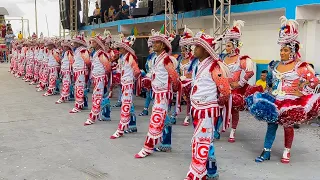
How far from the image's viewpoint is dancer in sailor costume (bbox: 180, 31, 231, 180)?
3.96m

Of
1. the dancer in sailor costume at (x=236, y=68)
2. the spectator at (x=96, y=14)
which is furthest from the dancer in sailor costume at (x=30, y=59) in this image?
the dancer in sailor costume at (x=236, y=68)

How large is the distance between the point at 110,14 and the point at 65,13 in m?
3.86

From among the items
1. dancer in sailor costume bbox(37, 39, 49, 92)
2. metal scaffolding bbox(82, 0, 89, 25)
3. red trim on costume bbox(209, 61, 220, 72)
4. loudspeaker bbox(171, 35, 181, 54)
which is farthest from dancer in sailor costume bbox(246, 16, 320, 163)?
metal scaffolding bbox(82, 0, 89, 25)

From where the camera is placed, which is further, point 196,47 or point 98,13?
point 98,13

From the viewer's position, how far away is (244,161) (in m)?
5.19

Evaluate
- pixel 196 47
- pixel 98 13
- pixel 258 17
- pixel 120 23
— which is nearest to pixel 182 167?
pixel 196 47

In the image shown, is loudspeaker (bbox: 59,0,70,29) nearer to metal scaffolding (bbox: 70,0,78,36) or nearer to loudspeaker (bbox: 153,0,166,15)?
metal scaffolding (bbox: 70,0,78,36)

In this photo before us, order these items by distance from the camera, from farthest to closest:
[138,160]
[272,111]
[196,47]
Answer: [138,160], [272,111], [196,47]

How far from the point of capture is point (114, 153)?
5504mm

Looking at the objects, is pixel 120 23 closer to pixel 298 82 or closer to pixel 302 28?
pixel 302 28

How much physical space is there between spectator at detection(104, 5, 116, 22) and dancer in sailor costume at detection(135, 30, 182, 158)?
15885mm

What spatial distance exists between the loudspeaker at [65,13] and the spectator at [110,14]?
2621 millimetres

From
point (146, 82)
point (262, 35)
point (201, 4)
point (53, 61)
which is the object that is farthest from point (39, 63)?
point (146, 82)

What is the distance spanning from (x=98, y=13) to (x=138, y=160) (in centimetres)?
1972
